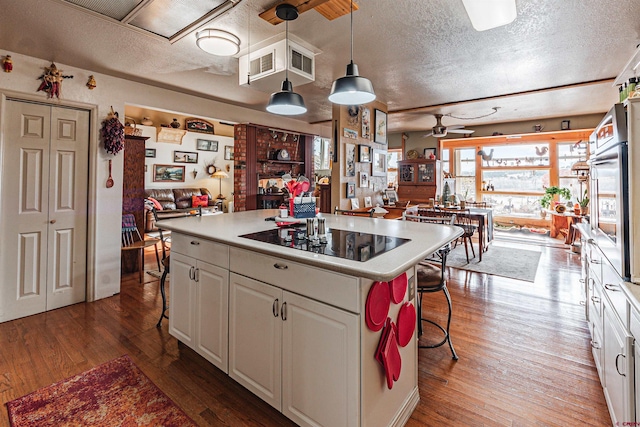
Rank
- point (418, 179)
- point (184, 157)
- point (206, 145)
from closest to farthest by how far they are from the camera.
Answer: point (418, 179) → point (184, 157) → point (206, 145)

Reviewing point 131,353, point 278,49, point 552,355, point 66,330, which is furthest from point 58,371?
point 552,355

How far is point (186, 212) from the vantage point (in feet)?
25.7

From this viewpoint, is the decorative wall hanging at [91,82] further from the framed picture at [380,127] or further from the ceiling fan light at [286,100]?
the framed picture at [380,127]

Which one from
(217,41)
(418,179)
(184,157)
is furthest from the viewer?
(184,157)

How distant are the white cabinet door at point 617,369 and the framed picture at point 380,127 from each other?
3655 mm

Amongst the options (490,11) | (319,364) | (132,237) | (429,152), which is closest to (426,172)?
(429,152)

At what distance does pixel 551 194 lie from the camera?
22.5 ft

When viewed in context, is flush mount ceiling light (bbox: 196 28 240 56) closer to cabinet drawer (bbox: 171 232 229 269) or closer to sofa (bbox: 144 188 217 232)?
cabinet drawer (bbox: 171 232 229 269)

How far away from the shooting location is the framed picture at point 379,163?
481 cm

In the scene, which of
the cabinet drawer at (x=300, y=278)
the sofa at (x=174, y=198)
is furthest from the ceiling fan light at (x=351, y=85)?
the sofa at (x=174, y=198)

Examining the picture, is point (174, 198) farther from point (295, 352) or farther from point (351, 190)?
point (295, 352)

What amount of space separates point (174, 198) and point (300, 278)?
7569mm

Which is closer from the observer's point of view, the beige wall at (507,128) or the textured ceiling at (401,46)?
the textured ceiling at (401,46)

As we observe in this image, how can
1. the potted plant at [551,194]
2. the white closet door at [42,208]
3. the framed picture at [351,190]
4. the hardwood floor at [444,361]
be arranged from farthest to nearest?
1. the potted plant at [551,194]
2. the framed picture at [351,190]
3. the white closet door at [42,208]
4. the hardwood floor at [444,361]
